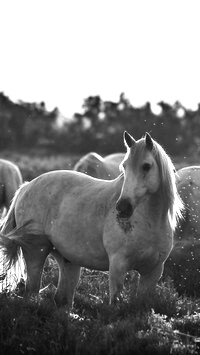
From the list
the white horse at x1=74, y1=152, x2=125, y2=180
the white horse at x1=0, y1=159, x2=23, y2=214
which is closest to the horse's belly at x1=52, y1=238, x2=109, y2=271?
the white horse at x1=74, y1=152, x2=125, y2=180

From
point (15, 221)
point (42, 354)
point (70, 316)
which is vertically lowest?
point (42, 354)

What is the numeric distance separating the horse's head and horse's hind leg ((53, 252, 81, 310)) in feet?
5.22

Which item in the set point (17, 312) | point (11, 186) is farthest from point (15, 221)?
point (11, 186)

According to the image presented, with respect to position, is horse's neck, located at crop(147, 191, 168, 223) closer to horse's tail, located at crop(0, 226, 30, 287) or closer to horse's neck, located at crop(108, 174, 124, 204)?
horse's neck, located at crop(108, 174, 124, 204)

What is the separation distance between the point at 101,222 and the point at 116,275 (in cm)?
64

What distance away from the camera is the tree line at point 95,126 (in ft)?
150

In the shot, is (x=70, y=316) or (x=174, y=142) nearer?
(x=70, y=316)

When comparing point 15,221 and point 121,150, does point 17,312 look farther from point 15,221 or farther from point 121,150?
point 121,150

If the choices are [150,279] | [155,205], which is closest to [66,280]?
[150,279]

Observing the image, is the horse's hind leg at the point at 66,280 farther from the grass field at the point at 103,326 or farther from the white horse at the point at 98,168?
the white horse at the point at 98,168

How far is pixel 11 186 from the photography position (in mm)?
15453

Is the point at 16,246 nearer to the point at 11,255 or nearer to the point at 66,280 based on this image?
the point at 11,255

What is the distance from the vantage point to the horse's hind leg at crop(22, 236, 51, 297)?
7863mm

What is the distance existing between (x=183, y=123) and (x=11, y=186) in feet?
112
